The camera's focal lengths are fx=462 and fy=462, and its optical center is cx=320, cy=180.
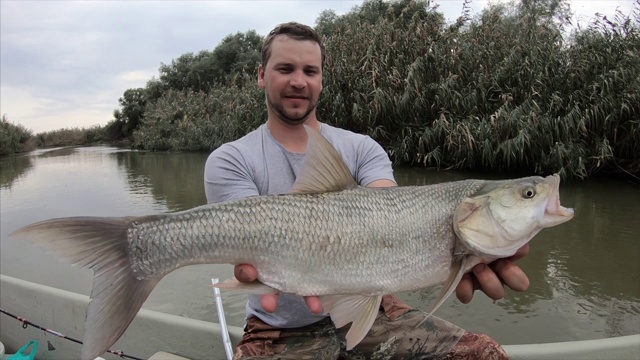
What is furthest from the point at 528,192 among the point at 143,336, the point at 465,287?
the point at 143,336

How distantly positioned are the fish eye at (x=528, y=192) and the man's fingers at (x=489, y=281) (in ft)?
1.00

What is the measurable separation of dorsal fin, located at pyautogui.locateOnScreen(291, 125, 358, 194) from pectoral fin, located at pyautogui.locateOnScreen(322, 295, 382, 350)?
424 mm

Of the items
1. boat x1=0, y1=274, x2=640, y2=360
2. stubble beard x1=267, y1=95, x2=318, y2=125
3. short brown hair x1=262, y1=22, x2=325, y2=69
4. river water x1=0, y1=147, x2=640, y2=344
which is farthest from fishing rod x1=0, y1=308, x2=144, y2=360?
short brown hair x1=262, y1=22, x2=325, y2=69

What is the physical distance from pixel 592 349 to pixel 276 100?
2.26 meters

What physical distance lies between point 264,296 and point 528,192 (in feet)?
3.42

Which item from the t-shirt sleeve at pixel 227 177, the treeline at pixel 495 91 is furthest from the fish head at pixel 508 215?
the treeline at pixel 495 91

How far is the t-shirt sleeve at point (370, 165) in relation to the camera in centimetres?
239

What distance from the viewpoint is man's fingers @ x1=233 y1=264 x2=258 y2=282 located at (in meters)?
1.68

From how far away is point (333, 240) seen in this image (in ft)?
5.58

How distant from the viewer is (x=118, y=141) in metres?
55.7

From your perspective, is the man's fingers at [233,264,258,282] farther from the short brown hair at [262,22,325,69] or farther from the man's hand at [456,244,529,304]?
the short brown hair at [262,22,325,69]

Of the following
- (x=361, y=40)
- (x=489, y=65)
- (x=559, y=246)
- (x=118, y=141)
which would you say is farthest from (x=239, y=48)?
(x=559, y=246)

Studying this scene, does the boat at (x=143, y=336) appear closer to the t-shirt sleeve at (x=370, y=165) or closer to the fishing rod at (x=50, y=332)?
the fishing rod at (x=50, y=332)

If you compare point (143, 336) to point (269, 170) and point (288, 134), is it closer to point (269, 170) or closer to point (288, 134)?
point (269, 170)
